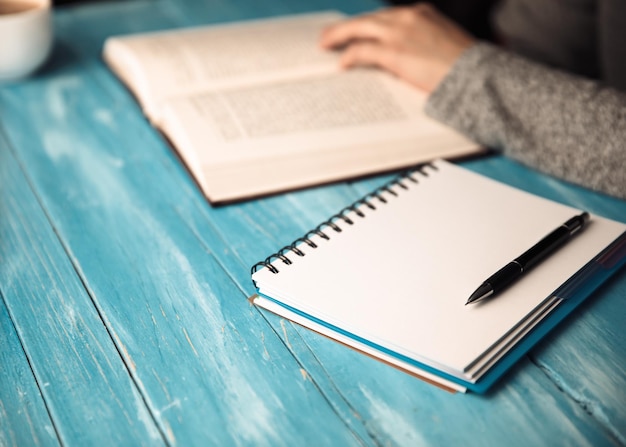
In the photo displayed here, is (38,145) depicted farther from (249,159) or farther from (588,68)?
(588,68)

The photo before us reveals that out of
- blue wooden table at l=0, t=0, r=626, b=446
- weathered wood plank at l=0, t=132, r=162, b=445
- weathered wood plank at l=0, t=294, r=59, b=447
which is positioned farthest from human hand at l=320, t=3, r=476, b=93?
weathered wood plank at l=0, t=294, r=59, b=447

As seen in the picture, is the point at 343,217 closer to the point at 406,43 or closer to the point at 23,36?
the point at 406,43

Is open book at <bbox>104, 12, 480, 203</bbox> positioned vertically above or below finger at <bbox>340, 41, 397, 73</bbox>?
below

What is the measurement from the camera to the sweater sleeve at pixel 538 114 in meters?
0.84

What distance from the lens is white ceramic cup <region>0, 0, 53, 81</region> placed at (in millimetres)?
996

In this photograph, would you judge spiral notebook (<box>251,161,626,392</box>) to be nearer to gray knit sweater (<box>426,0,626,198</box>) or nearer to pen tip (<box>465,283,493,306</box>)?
pen tip (<box>465,283,493,306</box>)

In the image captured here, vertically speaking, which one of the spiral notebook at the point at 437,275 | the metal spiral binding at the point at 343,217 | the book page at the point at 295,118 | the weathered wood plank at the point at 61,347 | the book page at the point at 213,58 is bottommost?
the weathered wood plank at the point at 61,347

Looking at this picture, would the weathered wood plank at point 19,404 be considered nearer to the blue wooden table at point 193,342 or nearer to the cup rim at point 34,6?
the blue wooden table at point 193,342

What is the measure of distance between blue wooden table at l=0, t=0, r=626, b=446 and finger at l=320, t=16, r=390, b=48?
0.28m

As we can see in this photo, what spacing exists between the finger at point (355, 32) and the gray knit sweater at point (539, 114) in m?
0.16

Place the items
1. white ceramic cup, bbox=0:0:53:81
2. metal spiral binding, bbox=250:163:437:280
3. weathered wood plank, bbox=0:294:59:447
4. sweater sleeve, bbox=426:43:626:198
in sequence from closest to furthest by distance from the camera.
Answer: weathered wood plank, bbox=0:294:59:447, metal spiral binding, bbox=250:163:437:280, sweater sleeve, bbox=426:43:626:198, white ceramic cup, bbox=0:0:53:81

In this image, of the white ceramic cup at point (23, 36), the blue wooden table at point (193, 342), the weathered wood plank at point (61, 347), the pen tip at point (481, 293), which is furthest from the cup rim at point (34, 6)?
the pen tip at point (481, 293)

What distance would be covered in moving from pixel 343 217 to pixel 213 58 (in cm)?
44

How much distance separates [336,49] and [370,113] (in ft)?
0.75
